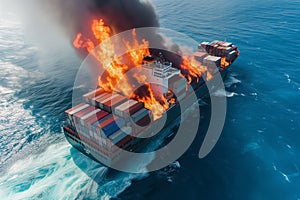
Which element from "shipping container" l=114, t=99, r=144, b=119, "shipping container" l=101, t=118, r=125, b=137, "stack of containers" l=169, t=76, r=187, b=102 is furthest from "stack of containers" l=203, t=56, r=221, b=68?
"shipping container" l=101, t=118, r=125, b=137

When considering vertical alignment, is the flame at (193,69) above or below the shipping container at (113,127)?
below

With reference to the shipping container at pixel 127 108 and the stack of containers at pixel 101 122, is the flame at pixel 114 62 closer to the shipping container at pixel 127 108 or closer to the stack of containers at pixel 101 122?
the shipping container at pixel 127 108

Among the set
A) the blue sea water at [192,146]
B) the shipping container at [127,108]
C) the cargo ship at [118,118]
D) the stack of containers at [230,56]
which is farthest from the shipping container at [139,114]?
the stack of containers at [230,56]

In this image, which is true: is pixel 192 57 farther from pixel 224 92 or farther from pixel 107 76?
pixel 107 76

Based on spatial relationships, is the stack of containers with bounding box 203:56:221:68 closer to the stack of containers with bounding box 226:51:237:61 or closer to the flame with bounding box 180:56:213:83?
the flame with bounding box 180:56:213:83

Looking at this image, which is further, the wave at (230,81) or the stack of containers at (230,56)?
the stack of containers at (230,56)
